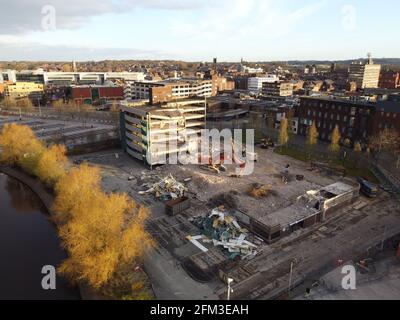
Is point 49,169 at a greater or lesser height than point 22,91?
lesser

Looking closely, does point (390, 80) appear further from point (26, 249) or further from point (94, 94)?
point (26, 249)

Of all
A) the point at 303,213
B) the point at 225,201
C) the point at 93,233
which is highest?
the point at 93,233

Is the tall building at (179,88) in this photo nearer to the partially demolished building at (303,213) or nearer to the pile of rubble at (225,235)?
the partially demolished building at (303,213)

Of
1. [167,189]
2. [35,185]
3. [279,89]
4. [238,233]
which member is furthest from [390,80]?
[35,185]

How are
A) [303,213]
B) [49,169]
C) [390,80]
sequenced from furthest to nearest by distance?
[390,80] < [49,169] < [303,213]

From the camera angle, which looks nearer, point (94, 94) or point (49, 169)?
point (49, 169)

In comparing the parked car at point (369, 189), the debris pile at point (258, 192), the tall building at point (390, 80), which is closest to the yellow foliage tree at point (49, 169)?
the debris pile at point (258, 192)
